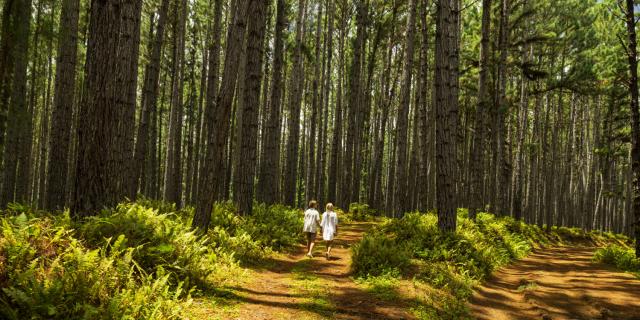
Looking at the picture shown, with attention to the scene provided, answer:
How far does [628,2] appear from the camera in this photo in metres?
12.4

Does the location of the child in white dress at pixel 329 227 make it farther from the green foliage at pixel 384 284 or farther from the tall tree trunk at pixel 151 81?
the tall tree trunk at pixel 151 81

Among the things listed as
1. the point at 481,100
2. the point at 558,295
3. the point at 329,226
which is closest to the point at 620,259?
the point at 558,295

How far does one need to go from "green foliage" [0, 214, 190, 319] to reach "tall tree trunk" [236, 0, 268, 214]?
7037 millimetres

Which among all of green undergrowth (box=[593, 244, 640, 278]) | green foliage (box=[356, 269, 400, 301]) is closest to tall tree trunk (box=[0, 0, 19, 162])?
green foliage (box=[356, 269, 400, 301])

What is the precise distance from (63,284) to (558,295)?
8.74m

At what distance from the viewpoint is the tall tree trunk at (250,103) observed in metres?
11.1

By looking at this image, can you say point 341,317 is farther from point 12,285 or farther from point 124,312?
point 12,285

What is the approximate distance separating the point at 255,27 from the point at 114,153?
5.42 m

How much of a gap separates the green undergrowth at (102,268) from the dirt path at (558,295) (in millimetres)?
4912

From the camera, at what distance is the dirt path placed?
7.32 meters

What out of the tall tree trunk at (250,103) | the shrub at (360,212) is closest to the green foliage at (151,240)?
the tall tree trunk at (250,103)

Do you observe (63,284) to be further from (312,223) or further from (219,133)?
(312,223)

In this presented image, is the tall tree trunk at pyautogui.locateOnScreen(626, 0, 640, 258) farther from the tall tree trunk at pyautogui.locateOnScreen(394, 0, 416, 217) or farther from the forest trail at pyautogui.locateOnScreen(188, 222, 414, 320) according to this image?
the forest trail at pyautogui.locateOnScreen(188, 222, 414, 320)

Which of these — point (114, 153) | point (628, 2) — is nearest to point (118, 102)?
point (114, 153)
